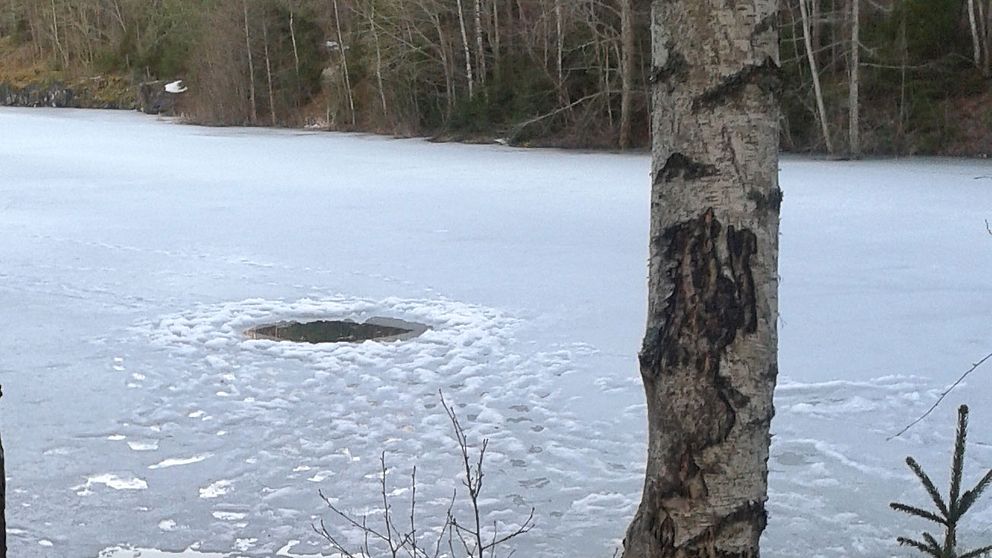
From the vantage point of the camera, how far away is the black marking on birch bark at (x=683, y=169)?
213 centimetres

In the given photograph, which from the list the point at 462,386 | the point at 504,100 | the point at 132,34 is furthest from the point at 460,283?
the point at 132,34

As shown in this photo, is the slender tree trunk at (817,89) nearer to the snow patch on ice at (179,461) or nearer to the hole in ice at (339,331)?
the hole in ice at (339,331)

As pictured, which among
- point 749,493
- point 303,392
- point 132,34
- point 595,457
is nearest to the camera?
point 749,493

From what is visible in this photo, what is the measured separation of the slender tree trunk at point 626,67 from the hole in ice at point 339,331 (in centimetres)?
1916

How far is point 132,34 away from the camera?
178 feet

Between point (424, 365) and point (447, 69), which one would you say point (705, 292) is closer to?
point (424, 365)

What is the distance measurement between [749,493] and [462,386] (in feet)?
13.1

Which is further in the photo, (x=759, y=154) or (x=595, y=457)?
(x=595, y=457)

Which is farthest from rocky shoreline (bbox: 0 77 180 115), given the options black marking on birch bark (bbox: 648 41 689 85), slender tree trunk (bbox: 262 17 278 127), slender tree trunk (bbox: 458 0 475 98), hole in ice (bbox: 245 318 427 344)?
black marking on birch bark (bbox: 648 41 689 85)

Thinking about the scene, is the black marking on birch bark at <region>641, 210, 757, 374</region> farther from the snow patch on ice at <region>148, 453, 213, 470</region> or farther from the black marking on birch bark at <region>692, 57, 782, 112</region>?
the snow patch on ice at <region>148, 453, 213, 470</region>

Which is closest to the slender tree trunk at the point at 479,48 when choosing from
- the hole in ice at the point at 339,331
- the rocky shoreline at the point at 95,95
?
the rocky shoreline at the point at 95,95

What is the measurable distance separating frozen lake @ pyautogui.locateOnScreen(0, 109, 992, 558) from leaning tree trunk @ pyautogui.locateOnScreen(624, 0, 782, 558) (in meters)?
1.77

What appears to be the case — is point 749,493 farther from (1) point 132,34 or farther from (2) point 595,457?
(1) point 132,34

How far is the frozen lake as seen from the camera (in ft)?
14.5
